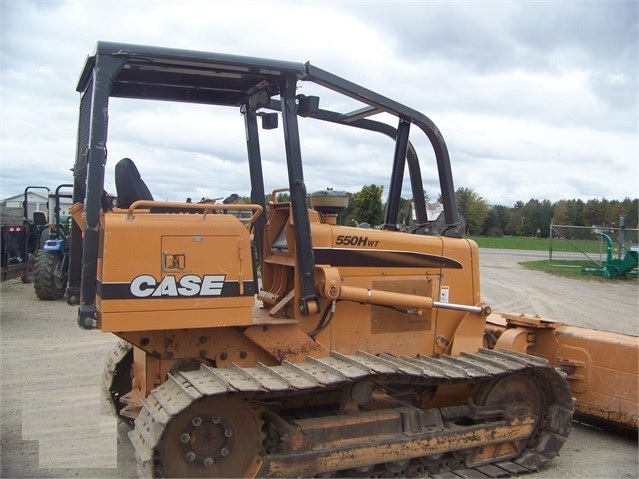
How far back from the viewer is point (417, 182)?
7.00 metres

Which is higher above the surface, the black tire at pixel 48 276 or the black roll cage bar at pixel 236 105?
the black roll cage bar at pixel 236 105

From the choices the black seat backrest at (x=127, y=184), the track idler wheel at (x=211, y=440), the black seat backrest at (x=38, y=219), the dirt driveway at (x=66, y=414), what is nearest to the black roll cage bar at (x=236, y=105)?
the black seat backrest at (x=127, y=184)

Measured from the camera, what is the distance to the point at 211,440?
182 inches

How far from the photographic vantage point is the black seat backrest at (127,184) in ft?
17.3

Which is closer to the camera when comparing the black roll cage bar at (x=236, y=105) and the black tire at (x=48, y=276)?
the black roll cage bar at (x=236, y=105)

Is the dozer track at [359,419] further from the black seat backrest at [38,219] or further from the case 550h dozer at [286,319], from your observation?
the black seat backrest at [38,219]

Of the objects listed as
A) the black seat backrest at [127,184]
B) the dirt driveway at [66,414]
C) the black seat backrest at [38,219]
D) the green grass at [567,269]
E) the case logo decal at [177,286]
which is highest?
the black seat backrest at [127,184]

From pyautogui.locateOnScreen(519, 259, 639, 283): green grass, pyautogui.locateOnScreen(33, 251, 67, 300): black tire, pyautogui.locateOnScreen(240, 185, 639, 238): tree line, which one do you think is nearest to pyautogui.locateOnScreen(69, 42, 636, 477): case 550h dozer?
pyautogui.locateOnScreen(33, 251, 67, 300): black tire

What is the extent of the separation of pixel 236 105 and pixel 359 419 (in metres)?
3.17

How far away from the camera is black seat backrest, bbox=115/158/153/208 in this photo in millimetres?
5277

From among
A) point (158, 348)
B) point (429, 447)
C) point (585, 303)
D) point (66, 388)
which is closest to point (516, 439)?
point (429, 447)

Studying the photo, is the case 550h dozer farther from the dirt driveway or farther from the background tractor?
the background tractor

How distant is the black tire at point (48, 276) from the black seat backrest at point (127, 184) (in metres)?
11.0

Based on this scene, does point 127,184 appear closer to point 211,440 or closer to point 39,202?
point 211,440
